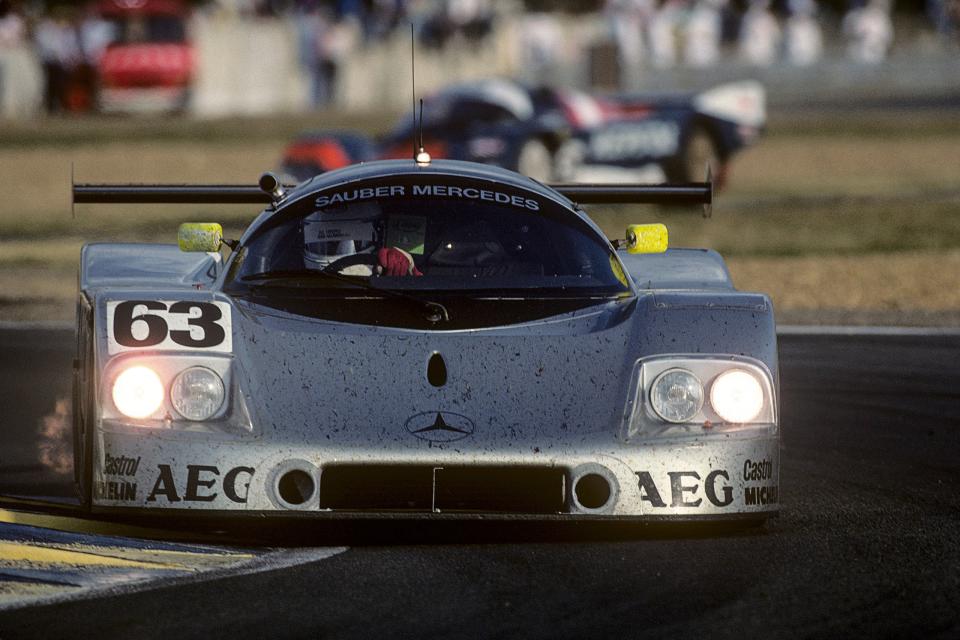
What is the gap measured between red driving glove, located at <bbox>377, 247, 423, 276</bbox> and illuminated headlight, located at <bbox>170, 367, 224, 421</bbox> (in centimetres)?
97

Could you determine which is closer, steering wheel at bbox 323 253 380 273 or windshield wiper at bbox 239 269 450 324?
windshield wiper at bbox 239 269 450 324

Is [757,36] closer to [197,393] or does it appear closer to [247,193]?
[247,193]

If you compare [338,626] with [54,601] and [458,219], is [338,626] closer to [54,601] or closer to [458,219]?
[54,601]

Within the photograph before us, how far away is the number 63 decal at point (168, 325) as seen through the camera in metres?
5.61

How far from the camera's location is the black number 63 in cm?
562

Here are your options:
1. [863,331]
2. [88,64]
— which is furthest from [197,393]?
[88,64]

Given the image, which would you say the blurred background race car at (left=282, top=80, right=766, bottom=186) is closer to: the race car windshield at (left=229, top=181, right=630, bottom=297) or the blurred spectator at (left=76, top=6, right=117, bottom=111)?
the race car windshield at (left=229, top=181, right=630, bottom=297)

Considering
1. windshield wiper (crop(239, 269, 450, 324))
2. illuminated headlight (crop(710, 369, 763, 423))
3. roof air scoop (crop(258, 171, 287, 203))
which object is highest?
roof air scoop (crop(258, 171, 287, 203))

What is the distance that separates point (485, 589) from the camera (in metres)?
5.12

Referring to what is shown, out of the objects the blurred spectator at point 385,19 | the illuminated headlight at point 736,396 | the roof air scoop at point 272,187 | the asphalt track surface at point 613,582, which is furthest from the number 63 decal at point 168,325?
the blurred spectator at point 385,19

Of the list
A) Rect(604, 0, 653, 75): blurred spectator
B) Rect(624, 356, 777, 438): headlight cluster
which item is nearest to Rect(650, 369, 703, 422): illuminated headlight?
Rect(624, 356, 777, 438): headlight cluster

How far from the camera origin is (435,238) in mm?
6504

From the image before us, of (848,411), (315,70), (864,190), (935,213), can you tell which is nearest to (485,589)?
(848,411)

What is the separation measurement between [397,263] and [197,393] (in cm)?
108
